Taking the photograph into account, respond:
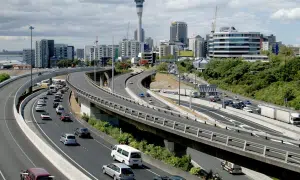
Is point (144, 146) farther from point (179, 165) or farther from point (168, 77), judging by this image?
point (168, 77)

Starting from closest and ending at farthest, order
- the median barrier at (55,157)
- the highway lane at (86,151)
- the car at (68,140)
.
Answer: the median barrier at (55,157) → the highway lane at (86,151) → the car at (68,140)

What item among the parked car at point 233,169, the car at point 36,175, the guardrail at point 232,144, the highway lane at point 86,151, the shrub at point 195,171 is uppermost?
the guardrail at point 232,144

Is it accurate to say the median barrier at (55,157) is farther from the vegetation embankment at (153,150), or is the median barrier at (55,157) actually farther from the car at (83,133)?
the vegetation embankment at (153,150)

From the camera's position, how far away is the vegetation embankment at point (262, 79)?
106 metres

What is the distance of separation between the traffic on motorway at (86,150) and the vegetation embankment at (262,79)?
50627 mm

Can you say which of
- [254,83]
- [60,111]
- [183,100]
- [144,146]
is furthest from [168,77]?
[144,146]

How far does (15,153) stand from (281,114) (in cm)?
4330

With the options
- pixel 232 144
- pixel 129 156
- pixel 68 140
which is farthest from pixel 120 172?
pixel 68 140

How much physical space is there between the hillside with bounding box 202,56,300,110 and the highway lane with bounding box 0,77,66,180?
57.8m

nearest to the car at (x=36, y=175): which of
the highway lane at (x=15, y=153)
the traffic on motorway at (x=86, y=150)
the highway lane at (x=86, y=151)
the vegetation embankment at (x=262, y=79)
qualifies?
the highway lane at (x=15, y=153)

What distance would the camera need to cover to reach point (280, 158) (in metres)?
26.1

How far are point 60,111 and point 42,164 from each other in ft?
124

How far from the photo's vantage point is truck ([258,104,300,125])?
6794cm

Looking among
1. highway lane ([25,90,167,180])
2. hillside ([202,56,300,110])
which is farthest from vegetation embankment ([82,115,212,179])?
hillside ([202,56,300,110])
